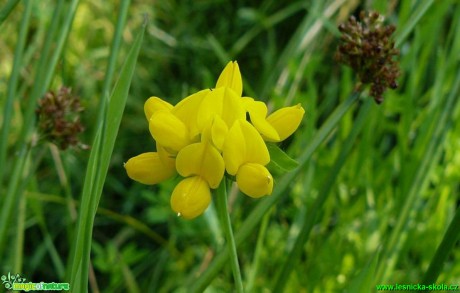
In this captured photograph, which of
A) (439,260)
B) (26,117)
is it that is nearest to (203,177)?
(439,260)

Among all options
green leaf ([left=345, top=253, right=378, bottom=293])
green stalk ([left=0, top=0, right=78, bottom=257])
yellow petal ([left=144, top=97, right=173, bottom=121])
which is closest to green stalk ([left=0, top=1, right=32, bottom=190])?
green stalk ([left=0, top=0, right=78, bottom=257])

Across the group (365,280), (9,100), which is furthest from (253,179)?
(9,100)

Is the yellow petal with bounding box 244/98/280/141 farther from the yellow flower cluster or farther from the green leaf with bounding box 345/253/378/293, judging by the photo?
the green leaf with bounding box 345/253/378/293

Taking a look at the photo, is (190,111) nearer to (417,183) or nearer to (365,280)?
(365,280)

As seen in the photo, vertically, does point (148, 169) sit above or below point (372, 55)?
below

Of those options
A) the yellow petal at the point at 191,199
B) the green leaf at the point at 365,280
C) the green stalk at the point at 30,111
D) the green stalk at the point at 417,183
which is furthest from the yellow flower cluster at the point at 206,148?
the green stalk at the point at 417,183
